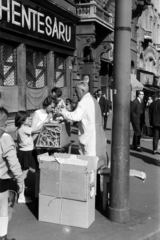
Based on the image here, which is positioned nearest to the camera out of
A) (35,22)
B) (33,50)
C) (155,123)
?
(155,123)

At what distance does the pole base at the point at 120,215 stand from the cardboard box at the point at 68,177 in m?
0.41

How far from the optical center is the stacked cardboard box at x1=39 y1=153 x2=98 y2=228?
4.46 meters

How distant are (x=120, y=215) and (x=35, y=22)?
1144cm

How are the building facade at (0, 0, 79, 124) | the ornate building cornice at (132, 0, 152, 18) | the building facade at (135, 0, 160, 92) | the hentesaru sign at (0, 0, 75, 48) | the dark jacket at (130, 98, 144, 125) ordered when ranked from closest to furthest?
the dark jacket at (130, 98, 144, 125), the hentesaru sign at (0, 0, 75, 48), the building facade at (0, 0, 79, 124), the ornate building cornice at (132, 0, 152, 18), the building facade at (135, 0, 160, 92)

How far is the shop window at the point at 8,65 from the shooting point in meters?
13.1

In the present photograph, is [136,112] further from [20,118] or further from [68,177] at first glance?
[68,177]

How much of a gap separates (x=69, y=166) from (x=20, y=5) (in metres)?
10.4

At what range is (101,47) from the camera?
75.5ft

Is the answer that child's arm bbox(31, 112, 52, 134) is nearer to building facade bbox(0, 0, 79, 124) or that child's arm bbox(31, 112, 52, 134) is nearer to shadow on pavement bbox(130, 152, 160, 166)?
shadow on pavement bbox(130, 152, 160, 166)

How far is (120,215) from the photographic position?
4734 millimetres

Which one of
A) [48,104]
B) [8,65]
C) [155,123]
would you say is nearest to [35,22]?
[8,65]

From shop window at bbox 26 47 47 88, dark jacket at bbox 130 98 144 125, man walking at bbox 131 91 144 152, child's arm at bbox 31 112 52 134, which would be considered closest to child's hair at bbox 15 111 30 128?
child's arm at bbox 31 112 52 134

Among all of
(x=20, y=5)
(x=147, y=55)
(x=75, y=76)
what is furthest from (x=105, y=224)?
(x=147, y=55)

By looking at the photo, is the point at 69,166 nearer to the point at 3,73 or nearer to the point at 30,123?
the point at 30,123
